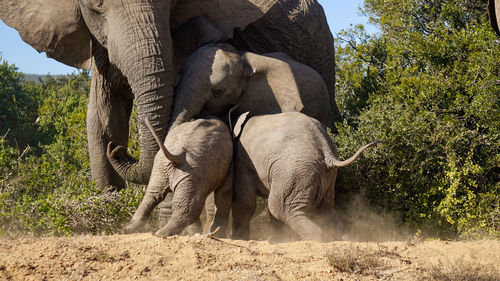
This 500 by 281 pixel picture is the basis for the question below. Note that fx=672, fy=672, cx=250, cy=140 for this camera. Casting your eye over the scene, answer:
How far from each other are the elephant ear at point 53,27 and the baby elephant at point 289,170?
7.10 feet

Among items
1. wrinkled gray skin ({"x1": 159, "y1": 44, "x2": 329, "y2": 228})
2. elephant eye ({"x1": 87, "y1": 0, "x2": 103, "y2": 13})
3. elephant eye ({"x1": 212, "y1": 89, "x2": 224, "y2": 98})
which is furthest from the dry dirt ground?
elephant eye ({"x1": 87, "y1": 0, "x2": 103, "y2": 13})

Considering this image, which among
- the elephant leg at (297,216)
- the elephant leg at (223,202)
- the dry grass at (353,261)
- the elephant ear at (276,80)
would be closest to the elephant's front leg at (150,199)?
the elephant leg at (223,202)

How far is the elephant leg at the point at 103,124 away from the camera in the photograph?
726cm

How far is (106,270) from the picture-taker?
151 inches

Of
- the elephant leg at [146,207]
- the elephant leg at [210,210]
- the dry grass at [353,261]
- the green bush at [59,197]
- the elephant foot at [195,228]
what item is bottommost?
the green bush at [59,197]

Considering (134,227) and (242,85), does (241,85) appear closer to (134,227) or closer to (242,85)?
(242,85)

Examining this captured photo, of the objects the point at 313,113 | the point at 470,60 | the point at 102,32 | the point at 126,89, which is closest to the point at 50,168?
the point at 126,89

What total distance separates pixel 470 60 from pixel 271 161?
327 centimetres

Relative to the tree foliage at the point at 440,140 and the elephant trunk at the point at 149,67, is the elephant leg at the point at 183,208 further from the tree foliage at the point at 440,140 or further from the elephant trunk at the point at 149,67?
the tree foliage at the point at 440,140

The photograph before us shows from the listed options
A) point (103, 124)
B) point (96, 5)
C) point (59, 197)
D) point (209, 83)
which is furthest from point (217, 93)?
point (59, 197)

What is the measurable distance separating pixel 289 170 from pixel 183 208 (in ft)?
2.81

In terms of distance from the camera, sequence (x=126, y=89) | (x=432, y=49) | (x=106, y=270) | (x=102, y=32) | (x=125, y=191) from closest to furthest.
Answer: (x=106, y=270) < (x=102, y=32) < (x=125, y=191) < (x=126, y=89) < (x=432, y=49)

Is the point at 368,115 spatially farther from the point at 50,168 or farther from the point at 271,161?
the point at 50,168

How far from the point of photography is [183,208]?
202 inches
